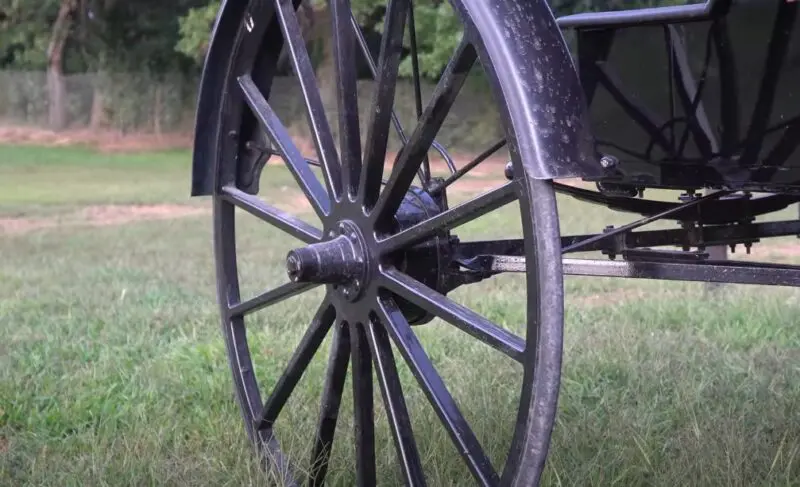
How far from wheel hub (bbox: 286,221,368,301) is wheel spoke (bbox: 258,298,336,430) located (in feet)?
0.66

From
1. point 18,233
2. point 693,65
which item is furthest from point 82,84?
point 693,65

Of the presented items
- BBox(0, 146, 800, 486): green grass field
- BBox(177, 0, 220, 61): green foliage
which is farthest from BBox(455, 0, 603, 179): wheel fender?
BBox(177, 0, 220, 61): green foliage

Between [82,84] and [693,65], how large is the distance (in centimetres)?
2788

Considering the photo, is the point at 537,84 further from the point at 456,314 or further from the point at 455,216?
the point at 456,314

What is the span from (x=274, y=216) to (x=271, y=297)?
0.23 m

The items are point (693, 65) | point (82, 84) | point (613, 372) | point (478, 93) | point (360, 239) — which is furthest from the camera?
point (82, 84)

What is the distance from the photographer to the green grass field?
295 centimetres

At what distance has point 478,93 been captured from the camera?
77.5 feet

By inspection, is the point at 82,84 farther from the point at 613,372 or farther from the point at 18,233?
the point at 613,372

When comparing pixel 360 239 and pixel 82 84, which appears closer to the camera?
pixel 360 239

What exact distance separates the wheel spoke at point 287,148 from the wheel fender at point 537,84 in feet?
2.68

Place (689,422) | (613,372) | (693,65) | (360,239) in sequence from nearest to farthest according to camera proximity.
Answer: (693,65) < (360,239) < (689,422) < (613,372)

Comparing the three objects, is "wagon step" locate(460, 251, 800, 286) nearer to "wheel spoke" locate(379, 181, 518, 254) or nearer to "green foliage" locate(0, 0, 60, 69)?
"wheel spoke" locate(379, 181, 518, 254)

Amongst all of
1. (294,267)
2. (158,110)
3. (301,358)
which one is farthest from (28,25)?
(294,267)
